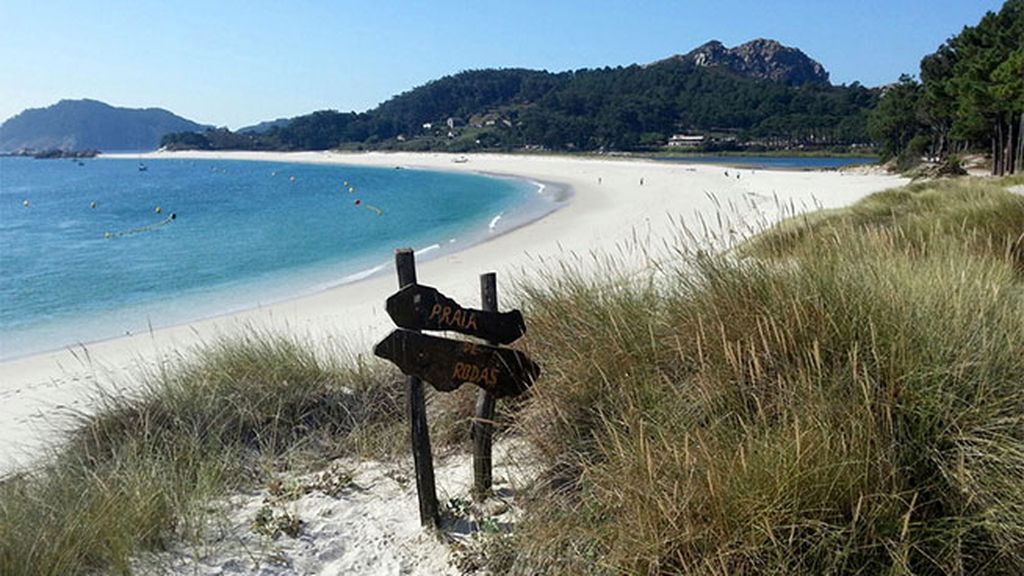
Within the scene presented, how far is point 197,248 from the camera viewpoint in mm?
23812

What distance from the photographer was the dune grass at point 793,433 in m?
2.18

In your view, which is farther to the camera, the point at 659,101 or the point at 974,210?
Result: the point at 659,101

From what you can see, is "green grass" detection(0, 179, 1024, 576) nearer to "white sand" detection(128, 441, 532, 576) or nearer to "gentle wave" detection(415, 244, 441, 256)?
"white sand" detection(128, 441, 532, 576)

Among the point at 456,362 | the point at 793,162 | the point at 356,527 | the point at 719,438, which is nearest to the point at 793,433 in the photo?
the point at 719,438

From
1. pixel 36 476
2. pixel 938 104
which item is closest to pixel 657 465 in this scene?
pixel 36 476

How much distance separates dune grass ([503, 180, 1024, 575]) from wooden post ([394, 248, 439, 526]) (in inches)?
21.0

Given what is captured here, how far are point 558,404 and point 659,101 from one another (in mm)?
155501

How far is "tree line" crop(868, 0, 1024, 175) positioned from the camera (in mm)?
26891

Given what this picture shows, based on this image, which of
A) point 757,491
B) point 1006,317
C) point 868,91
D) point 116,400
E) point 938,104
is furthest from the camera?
point 868,91

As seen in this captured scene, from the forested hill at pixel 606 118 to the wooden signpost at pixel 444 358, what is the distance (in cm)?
11439

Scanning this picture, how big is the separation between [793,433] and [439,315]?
1640 mm

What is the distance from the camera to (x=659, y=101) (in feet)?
491

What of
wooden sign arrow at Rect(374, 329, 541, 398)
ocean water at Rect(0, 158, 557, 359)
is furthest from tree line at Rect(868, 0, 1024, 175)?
wooden sign arrow at Rect(374, 329, 541, 398)

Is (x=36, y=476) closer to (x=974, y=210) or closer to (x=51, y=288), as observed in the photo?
(x=974, y=210)
